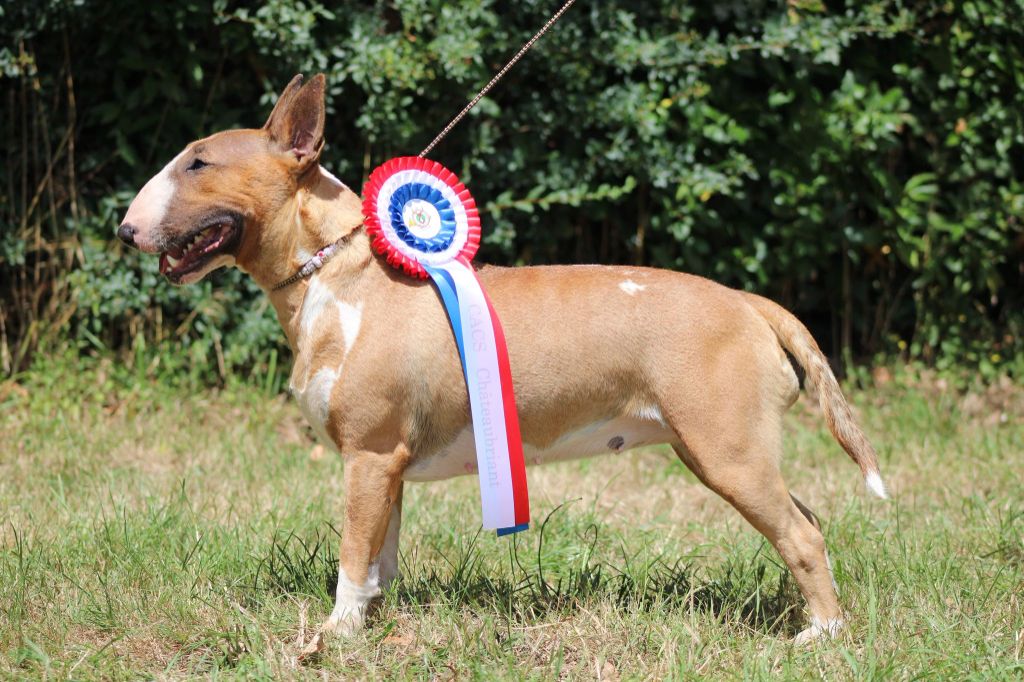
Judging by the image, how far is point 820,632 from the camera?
355 cm

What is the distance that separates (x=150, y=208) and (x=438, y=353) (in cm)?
101

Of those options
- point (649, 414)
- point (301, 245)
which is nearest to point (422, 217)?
point (301, 245)

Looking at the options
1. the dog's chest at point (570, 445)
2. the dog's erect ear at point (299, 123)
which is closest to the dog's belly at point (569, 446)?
the dog's chest at point (570, 445)

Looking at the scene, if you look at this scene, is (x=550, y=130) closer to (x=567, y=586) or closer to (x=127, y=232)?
(x=567, y=586)

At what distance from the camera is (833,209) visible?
6.84 metres

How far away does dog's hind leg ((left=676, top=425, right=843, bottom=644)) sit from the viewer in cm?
345

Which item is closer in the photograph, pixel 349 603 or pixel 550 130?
pixel 349 603

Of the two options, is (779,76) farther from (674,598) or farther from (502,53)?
(674,598)

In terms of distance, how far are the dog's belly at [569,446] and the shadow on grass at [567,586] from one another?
0.40 meters

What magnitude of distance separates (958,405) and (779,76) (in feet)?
7.27

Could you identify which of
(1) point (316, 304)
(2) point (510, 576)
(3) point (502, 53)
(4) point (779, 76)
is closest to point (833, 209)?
(4) point (779, 76)

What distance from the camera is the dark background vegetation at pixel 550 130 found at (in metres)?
6.08

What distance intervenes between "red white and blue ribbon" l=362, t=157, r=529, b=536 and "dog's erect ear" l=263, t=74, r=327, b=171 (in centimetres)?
22

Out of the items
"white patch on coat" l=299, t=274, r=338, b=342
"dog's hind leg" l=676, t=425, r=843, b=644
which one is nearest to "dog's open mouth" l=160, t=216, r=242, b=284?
"white patch on coat" l=299, t=274, r=338, b=342
